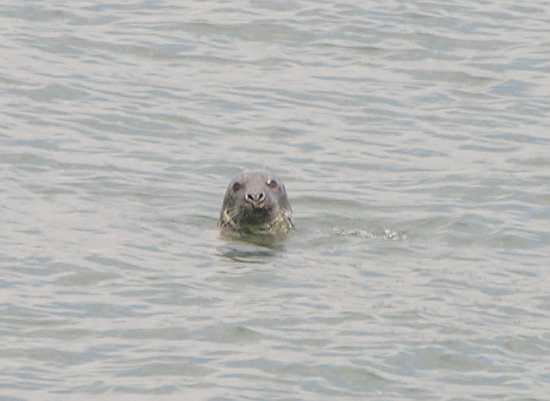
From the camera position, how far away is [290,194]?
19.2 meters

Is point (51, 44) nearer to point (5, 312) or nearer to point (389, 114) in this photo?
point (389, 114)

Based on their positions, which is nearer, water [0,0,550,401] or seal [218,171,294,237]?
water [0,0,550,401]

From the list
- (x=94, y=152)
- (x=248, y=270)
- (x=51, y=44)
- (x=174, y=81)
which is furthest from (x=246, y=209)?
(x=51, y=44)

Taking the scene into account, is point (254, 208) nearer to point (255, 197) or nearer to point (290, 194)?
point (255, 197)

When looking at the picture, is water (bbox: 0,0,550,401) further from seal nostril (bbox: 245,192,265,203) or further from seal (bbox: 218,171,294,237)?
seal nostril (bbox: 245,192,265,203)

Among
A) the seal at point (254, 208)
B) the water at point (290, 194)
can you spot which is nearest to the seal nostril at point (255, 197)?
the seal at point (254, 208)

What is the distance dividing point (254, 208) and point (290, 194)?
4.65 ft

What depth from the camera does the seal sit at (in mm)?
17844

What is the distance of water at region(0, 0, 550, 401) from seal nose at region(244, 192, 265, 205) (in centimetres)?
47

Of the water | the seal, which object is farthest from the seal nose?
the water

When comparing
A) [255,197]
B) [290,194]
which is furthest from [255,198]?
[290,194]

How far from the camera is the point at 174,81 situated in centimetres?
2341

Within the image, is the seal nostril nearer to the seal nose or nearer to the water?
the seal nose

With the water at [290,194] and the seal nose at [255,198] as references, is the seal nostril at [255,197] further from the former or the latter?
the water at [290,194]
